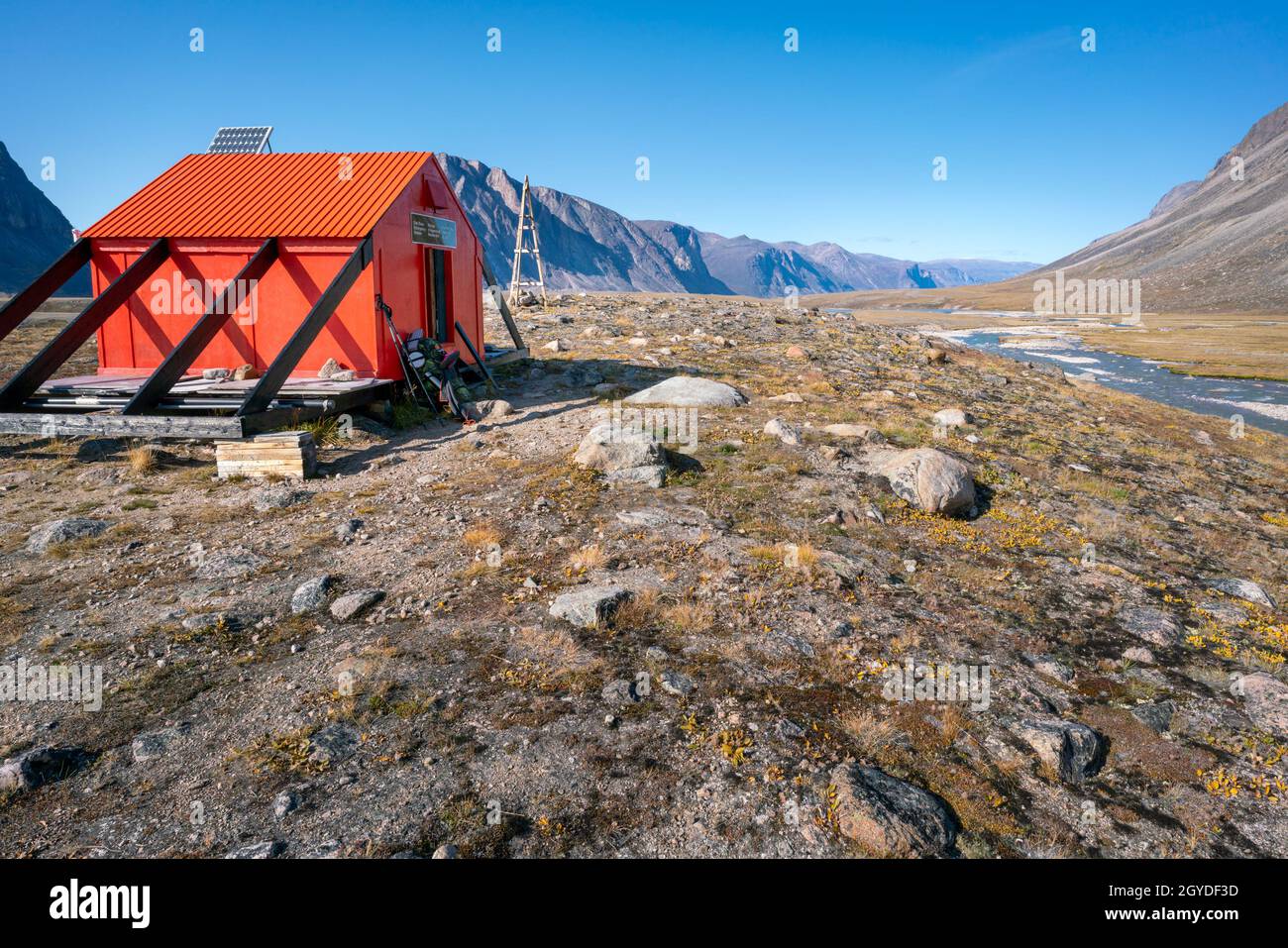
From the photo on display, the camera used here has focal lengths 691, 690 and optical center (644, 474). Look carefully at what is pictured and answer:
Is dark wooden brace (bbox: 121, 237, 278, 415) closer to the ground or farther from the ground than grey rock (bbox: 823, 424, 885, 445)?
farther from the ground

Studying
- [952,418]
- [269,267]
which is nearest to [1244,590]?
[952,418]

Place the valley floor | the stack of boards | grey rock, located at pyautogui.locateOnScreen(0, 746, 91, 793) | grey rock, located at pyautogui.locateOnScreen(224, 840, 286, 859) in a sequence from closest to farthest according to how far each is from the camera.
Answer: grey rock, located at pyautogui.locateOnScreen(224, 840, 286, 859) → grey rock, located at pyautogui.locateOnScreen(0, 746, 91, 793) → the stack of boards → the valley floor

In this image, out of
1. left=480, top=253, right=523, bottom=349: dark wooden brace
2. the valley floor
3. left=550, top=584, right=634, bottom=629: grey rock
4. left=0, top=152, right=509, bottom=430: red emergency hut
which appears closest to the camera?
left=550, top=584, right=634, bottom=629: grey rock

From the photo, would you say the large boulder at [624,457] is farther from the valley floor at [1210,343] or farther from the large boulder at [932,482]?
the valley floor at [1210,343]

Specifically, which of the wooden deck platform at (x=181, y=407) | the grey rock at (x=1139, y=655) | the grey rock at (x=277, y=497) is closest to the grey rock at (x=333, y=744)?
the grey rock at (x=277, y=497)

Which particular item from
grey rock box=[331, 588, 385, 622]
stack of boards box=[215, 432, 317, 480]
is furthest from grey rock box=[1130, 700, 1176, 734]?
stack of boards box=[215, 432, 317, 480]

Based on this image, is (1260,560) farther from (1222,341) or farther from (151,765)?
(1222,341)

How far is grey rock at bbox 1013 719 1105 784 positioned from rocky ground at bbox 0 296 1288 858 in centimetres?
3

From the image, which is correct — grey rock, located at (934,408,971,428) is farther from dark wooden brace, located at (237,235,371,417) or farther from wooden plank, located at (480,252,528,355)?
dark wooden brace, located at (237,235,371,417)

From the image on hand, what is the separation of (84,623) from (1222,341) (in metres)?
94.3

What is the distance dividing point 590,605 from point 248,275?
39.2 feet

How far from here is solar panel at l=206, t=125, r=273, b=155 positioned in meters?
20.1

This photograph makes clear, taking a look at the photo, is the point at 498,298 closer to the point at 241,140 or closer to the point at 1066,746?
the point at 241,140

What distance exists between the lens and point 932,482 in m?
11.4
